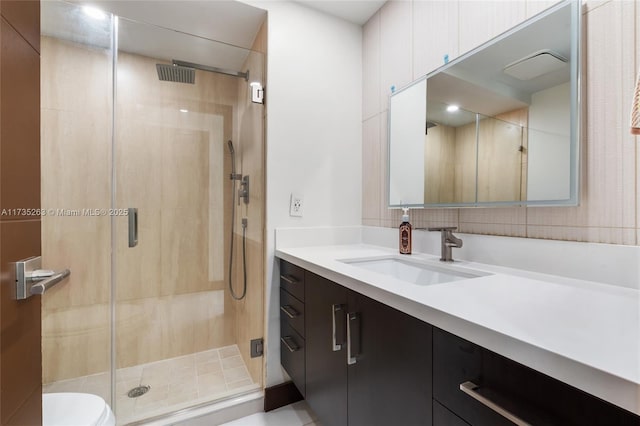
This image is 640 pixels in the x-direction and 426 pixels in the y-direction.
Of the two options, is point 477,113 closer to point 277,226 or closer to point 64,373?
point 277,226

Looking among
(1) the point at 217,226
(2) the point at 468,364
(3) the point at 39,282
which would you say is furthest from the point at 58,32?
(2) the point at 468,364

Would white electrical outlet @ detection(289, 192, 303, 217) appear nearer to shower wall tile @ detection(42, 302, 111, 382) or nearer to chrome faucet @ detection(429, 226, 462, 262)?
chrome faucet @ detection(429, 226, 462, 262)

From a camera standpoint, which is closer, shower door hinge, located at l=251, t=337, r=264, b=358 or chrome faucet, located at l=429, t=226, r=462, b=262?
chrome faucet, located at l=429, t=226, r=462, b=262

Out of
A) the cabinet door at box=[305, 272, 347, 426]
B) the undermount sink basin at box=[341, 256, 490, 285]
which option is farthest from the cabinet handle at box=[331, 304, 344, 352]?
the undermount sink basin at box=[341, 256, 490, 285]

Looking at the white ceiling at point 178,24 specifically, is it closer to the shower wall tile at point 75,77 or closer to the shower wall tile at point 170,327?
the shower wall tile at point 75,77

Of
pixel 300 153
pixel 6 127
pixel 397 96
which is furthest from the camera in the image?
pixel 300 153

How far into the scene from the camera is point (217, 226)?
1.89 metres

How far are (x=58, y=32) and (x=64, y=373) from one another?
1658 mm

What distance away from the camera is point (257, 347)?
167 centimetres

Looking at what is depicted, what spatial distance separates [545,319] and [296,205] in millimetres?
1299

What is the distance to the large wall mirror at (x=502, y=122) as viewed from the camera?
36.3 inches

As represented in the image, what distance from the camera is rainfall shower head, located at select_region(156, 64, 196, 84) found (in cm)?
169

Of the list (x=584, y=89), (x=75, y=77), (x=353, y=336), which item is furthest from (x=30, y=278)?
(x=584, y=89)

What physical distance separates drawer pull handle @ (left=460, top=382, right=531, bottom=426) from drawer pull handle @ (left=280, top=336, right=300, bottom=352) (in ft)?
3.19
